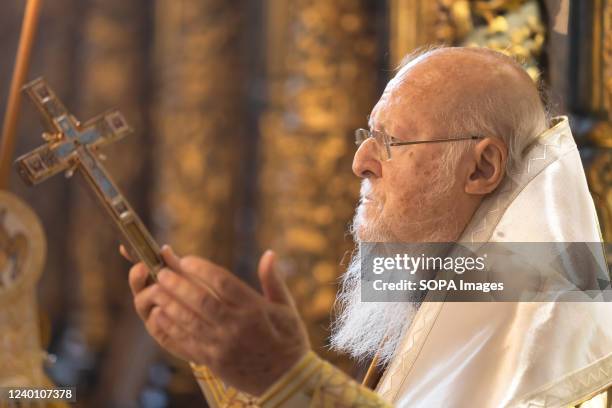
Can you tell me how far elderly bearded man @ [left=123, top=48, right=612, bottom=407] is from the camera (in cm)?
129

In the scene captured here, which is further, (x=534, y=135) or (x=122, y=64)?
(x=122, y=64)

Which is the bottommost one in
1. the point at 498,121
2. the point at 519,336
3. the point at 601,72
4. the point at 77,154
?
the point at 519,336

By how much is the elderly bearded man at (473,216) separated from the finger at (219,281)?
0.23 meters

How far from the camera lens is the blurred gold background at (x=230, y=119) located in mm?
2064

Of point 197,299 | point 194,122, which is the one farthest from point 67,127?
point 194,122

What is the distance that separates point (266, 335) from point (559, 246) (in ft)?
A: 1.71

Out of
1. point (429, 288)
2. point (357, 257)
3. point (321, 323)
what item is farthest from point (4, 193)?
point (321, 323)

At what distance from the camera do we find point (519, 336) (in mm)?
1312

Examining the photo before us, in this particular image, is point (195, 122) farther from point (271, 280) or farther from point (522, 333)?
point (271, 280)

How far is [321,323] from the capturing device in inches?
121

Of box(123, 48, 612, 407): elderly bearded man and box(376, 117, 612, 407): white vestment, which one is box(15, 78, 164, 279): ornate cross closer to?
box(123, 48, 612, 407): elderly bearded man

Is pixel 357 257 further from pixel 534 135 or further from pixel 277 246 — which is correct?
pixel 277 246

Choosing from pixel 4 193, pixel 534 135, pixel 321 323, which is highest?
pixel 4 193

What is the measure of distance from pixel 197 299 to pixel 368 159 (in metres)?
0.54
